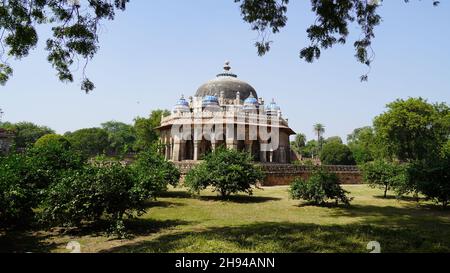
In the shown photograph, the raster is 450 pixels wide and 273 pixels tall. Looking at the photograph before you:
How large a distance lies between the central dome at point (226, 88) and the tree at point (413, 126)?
1339 centimetres

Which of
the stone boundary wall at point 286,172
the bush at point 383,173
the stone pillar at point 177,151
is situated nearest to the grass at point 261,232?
the bush at point 383,173

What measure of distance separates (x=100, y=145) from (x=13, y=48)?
58.9 m

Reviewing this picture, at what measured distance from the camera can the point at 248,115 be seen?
2877 cm

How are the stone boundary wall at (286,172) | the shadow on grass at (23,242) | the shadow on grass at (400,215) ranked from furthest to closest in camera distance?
the stone boundary wall at (286,172), the shadow on grass at (400,215), the shadow on grass at (23,242)

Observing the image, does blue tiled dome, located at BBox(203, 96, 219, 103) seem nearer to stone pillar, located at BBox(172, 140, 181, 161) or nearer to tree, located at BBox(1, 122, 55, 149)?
stone pillar, located at BBox(172, 140, 181, 161)

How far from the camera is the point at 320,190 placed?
12.2m

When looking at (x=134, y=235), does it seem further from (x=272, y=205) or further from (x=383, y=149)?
(x=383, y=149)

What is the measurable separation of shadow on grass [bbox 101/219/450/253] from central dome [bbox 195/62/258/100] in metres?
27.9

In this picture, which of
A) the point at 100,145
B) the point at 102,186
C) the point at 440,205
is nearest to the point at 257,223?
the point at 102,186

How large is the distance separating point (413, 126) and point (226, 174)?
25.7 m

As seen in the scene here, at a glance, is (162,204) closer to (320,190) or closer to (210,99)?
(320,190)

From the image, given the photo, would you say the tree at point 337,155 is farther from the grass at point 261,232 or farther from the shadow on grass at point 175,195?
the grass at point 261,232

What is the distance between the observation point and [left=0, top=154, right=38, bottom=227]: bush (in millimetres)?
6359

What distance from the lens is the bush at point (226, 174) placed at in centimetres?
1363
